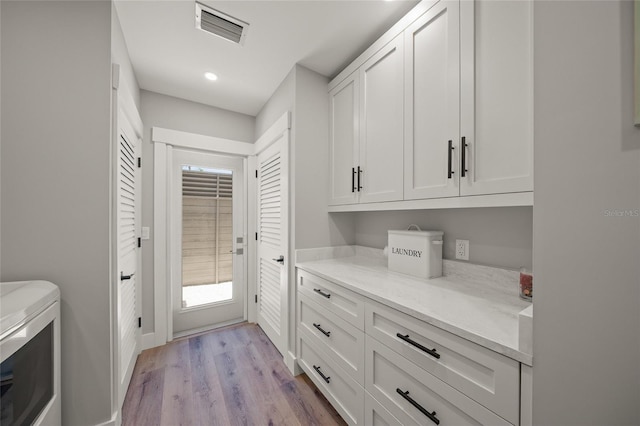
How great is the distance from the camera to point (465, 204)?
3.96ft

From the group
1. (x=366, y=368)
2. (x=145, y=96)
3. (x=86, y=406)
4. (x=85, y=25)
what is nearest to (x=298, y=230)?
(x=366, y=368)

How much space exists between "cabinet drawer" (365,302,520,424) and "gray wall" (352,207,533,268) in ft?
2.22

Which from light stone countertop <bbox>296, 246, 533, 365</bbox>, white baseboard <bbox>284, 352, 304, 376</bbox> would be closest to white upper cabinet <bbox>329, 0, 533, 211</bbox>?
light stone countertop <bbox>296, 246, 533, 365</bbox>

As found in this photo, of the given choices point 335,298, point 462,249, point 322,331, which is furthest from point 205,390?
point 462,249

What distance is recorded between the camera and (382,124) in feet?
5.50

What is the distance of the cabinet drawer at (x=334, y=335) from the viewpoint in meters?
1.39

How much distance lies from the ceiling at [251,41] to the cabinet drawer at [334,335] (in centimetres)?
194

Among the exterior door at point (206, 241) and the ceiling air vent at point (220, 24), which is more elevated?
the ceiling air vent at point (220, 24)

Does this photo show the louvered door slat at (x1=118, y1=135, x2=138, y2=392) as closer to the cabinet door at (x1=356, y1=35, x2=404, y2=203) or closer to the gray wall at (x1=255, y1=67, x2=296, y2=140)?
the gray wall at (x1=255, y1=67, x2=296, y2=140)

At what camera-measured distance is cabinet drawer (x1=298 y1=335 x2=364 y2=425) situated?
1.40m

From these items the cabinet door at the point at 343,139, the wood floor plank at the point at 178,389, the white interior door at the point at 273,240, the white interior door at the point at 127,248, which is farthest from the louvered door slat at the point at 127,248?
the cabinet door at the point at 343,139

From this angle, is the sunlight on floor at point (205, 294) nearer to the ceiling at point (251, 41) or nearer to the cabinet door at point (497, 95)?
the ceiling at point (251, 41)

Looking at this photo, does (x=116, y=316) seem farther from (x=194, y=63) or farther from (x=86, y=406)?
(x=194, y=63)

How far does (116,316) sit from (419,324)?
1.71 m
